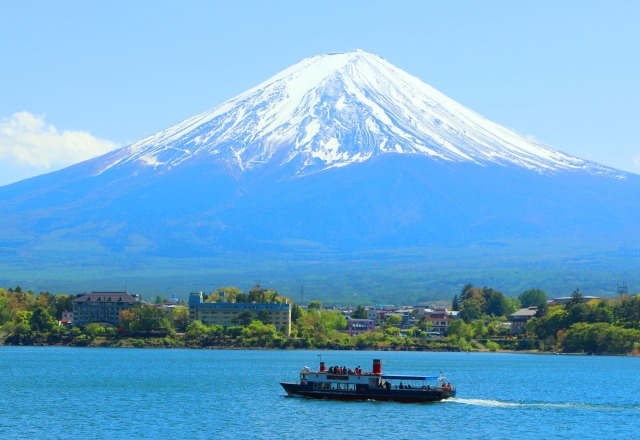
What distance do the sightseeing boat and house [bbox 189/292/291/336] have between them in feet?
179

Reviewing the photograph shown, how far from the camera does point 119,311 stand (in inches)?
4395

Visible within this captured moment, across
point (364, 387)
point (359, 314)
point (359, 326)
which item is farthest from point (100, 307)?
point (364, 387)

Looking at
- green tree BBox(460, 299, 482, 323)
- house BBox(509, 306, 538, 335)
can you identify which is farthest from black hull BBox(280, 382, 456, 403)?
green tree BBox(460, 299, 482, 323)

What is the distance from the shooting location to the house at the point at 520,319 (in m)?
112

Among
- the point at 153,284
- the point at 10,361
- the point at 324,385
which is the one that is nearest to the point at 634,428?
the point at 324,385

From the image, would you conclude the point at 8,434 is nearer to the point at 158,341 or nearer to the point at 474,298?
the point at 158,341

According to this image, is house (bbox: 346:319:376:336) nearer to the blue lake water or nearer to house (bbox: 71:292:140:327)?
house (bbox: 71:292:140:327)

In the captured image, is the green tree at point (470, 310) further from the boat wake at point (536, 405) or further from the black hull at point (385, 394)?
the black hull at point (385, 394)

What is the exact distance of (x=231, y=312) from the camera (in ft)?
362

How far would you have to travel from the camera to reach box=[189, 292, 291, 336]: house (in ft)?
357

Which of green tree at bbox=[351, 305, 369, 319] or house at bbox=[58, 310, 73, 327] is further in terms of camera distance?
green tree at bbox=[351, 305, 369, 319]

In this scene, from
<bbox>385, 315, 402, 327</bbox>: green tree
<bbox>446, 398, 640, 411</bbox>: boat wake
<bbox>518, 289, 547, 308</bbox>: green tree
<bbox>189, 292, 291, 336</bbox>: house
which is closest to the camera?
<bbox>446, 398, 640, 411</bbox>: boat wake

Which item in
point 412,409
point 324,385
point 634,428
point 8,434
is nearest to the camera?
point 8,434

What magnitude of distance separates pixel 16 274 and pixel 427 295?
178 feet
